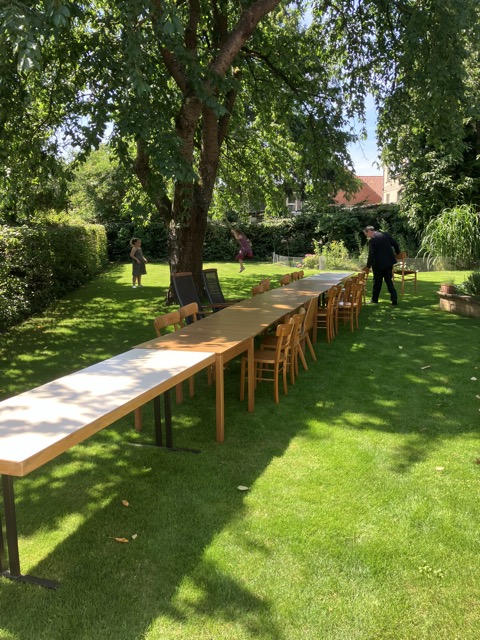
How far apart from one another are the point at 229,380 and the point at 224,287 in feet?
28.6

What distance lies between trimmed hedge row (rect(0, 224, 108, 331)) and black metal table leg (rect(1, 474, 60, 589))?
666cm

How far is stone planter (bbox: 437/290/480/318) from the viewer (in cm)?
1031

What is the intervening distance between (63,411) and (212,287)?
21.9 ft

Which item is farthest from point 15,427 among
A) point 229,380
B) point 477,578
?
point 229,380

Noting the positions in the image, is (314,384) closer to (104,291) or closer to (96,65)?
(96,65)

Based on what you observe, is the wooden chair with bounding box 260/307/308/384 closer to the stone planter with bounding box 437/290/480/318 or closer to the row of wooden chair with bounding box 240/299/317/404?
the row of wooden chair with bounding box 240/299/317/404

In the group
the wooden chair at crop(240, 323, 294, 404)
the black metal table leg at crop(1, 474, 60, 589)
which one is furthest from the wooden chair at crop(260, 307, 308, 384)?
the black metal table leg at crop(1, 474, 60, 589)

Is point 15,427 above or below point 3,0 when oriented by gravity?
below

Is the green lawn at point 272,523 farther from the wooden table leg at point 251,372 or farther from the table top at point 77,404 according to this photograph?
the table top at point 77,404

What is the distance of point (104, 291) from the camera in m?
15.0

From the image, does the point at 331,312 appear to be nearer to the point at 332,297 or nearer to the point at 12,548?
the point at 332,297

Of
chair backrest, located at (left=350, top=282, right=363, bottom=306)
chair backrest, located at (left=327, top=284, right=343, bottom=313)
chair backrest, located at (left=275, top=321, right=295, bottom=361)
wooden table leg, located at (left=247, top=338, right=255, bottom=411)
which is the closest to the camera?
wooden table leg, located at (left=247, top=338, right=255, bottom=411)

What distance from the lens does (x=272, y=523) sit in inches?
136

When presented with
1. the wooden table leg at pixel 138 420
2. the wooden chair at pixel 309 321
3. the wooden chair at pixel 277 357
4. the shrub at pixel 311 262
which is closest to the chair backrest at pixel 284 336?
the wooden chair at pixel 277 357
